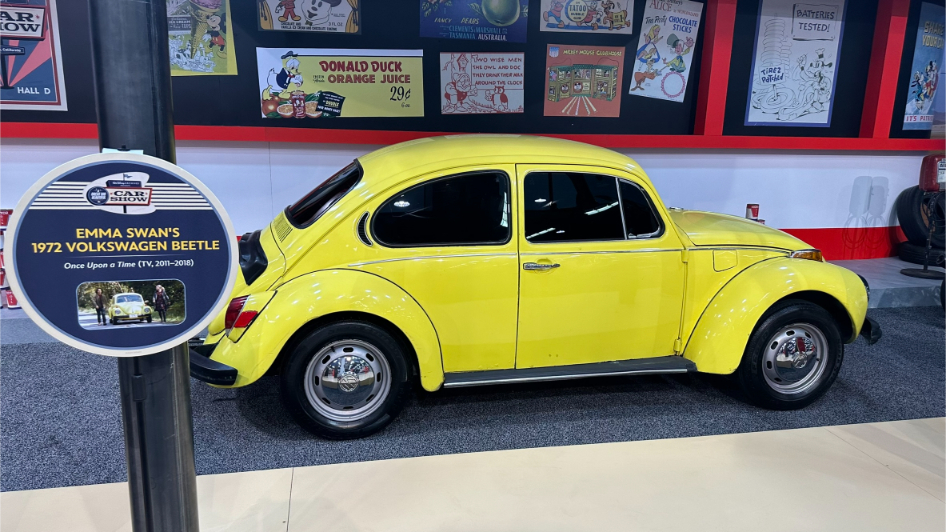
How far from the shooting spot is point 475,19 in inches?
270

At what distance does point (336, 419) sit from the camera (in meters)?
3.81

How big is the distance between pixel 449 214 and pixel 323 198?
2.89ft

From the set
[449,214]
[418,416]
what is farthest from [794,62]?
[418,416]

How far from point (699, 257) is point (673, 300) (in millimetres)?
339

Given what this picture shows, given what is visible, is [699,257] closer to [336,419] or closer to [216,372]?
[336,419]

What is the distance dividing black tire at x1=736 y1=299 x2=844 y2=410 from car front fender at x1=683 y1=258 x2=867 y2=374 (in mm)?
84

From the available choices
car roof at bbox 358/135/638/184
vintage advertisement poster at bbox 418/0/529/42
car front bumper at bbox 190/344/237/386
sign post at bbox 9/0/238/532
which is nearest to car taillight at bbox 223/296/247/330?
car front bumper at bbox 190/344/237/386

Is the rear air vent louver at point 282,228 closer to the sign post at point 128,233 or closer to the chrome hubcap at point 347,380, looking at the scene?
the chrome hubcap at point 347,380

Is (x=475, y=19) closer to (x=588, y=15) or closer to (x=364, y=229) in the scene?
(x=588, y=15)

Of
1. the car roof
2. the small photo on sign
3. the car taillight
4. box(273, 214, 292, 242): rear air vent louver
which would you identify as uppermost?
the car roof

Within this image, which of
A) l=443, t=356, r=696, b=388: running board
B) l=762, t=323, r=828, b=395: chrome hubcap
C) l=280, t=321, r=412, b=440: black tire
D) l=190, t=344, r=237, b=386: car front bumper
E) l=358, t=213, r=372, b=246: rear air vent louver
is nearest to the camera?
l=190, t=344, r=237, b=386: car front bumper

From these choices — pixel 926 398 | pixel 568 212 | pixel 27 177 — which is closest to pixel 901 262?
pixel 926 398

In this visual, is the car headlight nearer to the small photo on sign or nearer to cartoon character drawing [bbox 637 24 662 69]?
cartoon character drawing [bbox 637 24 662 69]

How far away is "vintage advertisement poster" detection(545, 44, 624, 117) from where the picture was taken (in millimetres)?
7176
